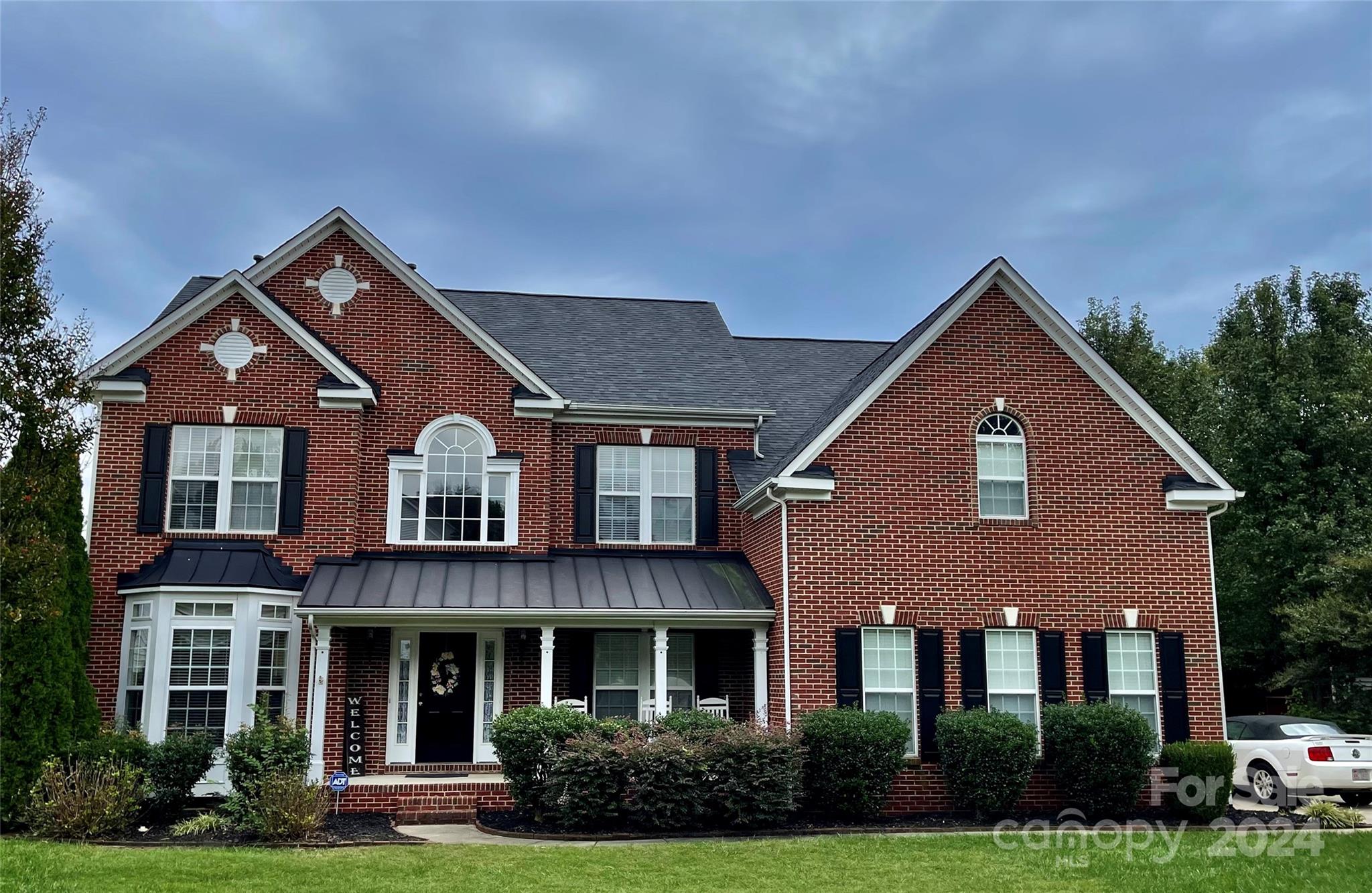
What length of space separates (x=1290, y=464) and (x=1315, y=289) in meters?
4.96

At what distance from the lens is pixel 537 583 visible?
17.3 meters

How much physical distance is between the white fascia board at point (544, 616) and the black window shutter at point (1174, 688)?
581cm

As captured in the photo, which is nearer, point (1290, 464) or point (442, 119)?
point (442, 119)

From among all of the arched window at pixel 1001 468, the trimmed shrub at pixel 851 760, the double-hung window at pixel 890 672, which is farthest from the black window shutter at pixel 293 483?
the arched window at pixel 1001 468

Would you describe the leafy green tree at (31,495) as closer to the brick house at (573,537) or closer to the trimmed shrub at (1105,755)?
the brick house at (573,537)

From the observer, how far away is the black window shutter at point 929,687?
1583 cm

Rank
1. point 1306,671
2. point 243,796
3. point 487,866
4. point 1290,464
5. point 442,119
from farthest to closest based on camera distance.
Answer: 1. point 1290,464
2. point 1306,671
3. point 442,119
4. point 243,796
5. point 487,866

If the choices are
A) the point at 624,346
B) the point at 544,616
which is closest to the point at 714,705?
the point at 544,616

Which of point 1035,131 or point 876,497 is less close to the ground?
point 1035,131

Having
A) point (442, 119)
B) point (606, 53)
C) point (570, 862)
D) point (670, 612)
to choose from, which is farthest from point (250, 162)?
point (570, 862)

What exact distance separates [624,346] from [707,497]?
12.9 ft

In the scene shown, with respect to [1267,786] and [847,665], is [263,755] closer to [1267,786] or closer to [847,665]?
[847,665]

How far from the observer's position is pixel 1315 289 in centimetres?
2916

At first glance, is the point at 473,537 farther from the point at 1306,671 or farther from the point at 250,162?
the point at 1306,671
